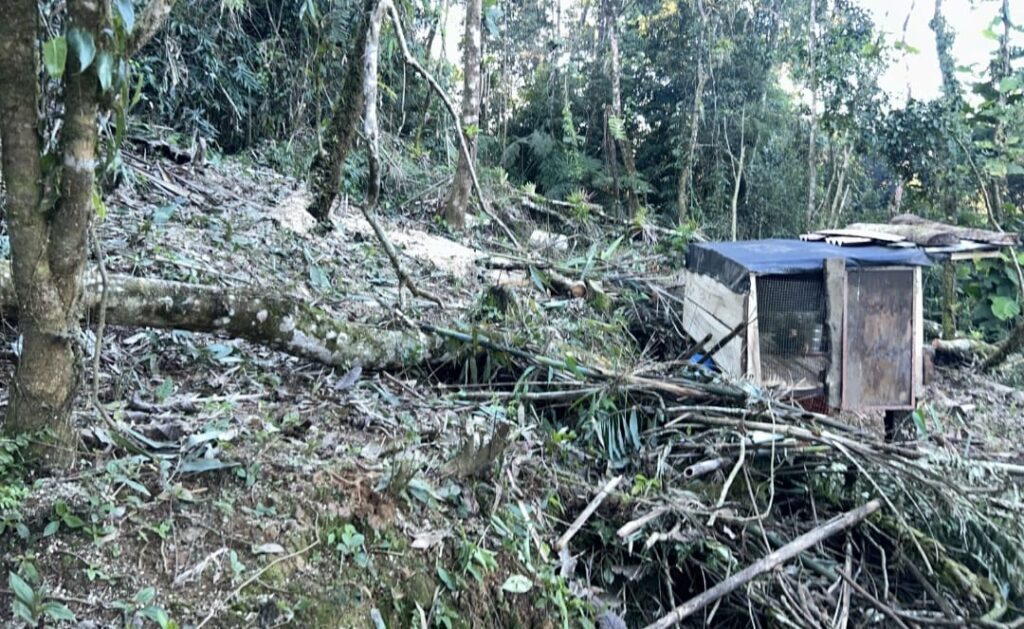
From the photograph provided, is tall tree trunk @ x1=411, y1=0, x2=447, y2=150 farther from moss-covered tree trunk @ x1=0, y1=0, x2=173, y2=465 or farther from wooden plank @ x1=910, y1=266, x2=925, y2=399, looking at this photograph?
wooden plank @ x1=910, y1=266, x2=925, y2=399

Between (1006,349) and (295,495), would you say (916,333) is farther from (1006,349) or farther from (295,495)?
(295,495)

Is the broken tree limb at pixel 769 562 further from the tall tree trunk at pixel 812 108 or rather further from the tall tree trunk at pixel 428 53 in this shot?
the tall tree trunk at pixel 812 108

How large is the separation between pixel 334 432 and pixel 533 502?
900 millimetres

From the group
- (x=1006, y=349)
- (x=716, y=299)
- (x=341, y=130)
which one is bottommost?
(x=1006, y=349)

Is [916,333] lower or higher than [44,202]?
lower

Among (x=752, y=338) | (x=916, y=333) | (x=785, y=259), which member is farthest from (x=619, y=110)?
(x=752, y=338)

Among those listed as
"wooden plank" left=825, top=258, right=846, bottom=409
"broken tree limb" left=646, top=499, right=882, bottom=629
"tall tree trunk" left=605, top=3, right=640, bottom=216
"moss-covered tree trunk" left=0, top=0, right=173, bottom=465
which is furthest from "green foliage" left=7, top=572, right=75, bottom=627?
"tall tree trunk" left=605, top=3, right=640, bottom=216

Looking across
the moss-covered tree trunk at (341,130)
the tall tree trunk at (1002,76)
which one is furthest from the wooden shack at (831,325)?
the tall tree trunk at (1002,76)

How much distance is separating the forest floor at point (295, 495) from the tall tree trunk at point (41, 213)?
31 cm

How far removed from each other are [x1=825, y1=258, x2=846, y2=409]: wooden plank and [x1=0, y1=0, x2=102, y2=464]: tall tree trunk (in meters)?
4.35

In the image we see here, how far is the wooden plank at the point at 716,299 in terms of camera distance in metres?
5.01

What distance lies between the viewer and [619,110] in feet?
43.8

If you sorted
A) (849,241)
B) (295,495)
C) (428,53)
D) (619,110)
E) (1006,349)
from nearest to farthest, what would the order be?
(295,495)
(849,241)
(1006,349)
(428,53)
(619,110)

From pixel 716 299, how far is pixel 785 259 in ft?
2.02
